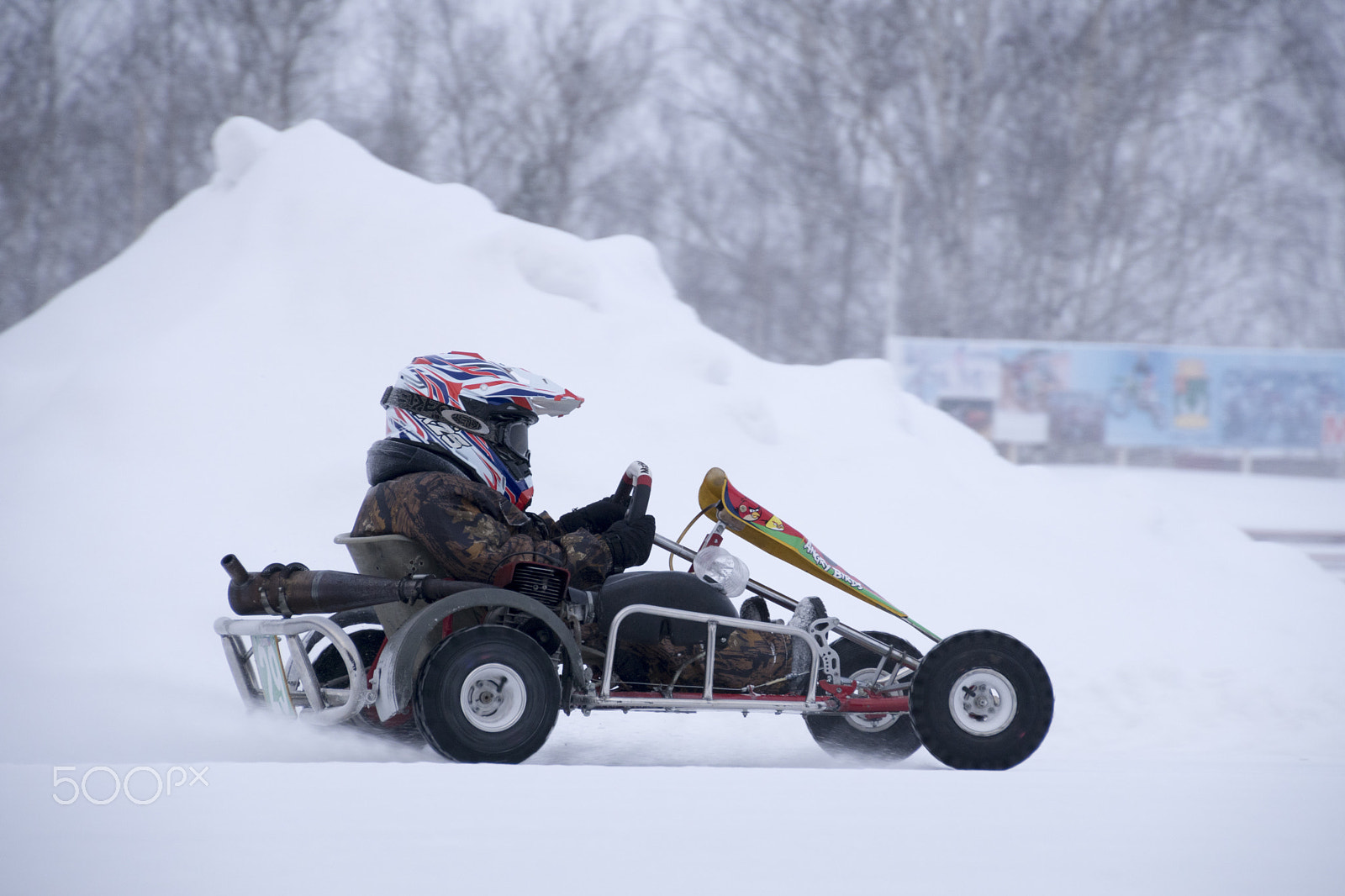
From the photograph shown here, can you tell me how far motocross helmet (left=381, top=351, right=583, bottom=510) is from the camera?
4199 mm

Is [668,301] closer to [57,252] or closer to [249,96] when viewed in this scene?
[249,96]

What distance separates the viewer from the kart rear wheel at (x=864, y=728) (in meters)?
4.53

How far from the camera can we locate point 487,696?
12.9 feet

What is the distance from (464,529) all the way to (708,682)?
974 mm

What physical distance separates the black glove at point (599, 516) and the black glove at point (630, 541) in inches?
9.4

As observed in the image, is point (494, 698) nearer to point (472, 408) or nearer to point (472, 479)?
point (472, 479)

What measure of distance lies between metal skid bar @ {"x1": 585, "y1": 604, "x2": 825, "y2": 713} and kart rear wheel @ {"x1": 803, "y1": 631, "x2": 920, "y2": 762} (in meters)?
Answer: 0.36

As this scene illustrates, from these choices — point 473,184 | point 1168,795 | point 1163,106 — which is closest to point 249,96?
point 473,184

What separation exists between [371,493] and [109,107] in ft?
72.7

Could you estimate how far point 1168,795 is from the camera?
147 inches

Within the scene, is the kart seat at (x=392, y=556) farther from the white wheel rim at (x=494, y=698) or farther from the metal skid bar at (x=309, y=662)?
the white wheel rim at (x=494, y=698)

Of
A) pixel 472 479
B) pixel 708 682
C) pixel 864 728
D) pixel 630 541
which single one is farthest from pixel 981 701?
pixel 472 479
